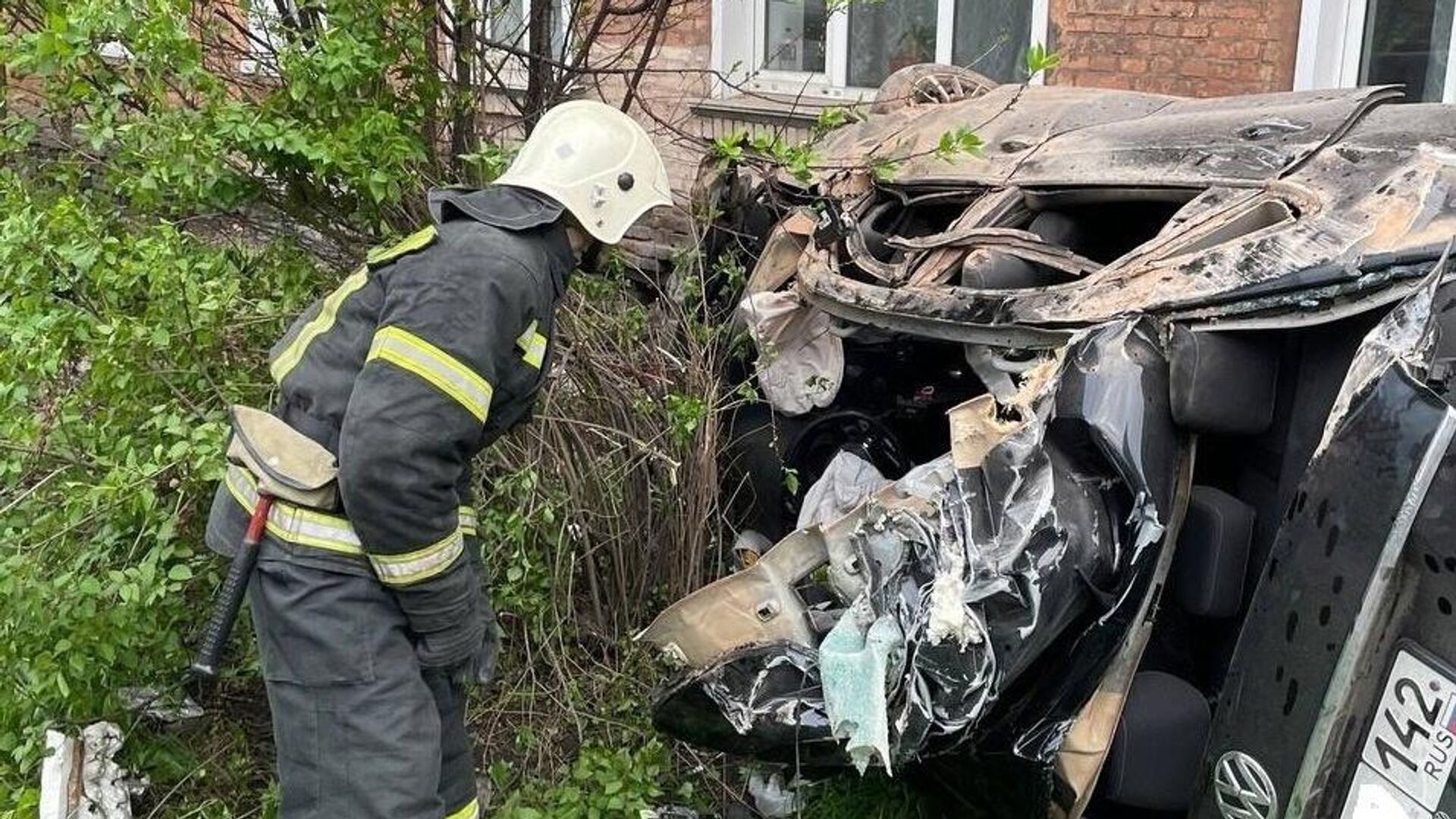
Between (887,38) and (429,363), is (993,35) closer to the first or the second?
(887,38)

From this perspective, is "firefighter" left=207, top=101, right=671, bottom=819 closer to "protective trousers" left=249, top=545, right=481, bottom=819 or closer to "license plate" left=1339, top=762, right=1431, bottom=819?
"protective trousers" left=249, top=545, right=481, bottom=819

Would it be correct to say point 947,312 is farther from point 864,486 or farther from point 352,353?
point 352,353

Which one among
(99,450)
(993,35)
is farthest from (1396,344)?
(993,35)

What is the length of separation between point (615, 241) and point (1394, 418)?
1508 mm

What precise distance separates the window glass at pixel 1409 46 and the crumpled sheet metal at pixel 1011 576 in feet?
13.0

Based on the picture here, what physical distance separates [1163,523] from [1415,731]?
1.72 feet

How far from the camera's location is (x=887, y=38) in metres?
7.06

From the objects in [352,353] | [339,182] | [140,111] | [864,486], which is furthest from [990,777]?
[140,111]

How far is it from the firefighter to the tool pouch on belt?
0.03m

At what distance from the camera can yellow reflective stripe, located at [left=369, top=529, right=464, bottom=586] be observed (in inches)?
98.8

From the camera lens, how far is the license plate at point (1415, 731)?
1.75 metres

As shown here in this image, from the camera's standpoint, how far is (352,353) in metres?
2.62

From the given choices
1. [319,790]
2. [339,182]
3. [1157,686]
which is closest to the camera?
[1157,686]

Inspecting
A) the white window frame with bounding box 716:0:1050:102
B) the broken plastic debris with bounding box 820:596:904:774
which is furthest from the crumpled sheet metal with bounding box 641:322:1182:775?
the white window frame with bounding box 716:0:1050:102
